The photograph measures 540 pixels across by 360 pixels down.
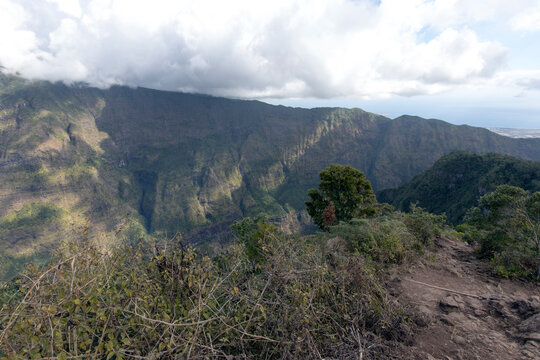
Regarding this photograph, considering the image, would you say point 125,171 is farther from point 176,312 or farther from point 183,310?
point 183,310

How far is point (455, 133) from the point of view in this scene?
165375mm

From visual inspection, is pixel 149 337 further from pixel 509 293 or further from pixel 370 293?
pixel 509 293

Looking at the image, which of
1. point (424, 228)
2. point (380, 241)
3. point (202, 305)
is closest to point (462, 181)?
point (424, 228)

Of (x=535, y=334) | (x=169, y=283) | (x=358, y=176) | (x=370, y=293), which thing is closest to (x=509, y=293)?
(x=535, y=334)

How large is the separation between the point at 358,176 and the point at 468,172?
68.6m

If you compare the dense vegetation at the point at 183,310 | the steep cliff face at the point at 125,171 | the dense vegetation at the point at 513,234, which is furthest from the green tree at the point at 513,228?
the steep cliff face at the point at 125,171

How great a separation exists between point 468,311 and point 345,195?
45.2ft

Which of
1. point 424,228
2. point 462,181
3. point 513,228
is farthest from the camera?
point 462,181

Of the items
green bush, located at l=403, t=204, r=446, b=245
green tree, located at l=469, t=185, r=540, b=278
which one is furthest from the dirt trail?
green bush, located at l=403, t=204, r=446, b=245

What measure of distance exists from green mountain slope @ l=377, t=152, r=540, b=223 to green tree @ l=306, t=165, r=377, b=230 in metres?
39.4

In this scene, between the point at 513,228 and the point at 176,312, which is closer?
the point at 176,312

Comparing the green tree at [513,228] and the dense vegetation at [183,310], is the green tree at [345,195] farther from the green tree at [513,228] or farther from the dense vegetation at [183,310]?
the dense vegetation at [183,310]

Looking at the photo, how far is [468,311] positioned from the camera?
550 cm

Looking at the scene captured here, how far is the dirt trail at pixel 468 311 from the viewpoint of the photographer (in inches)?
166
